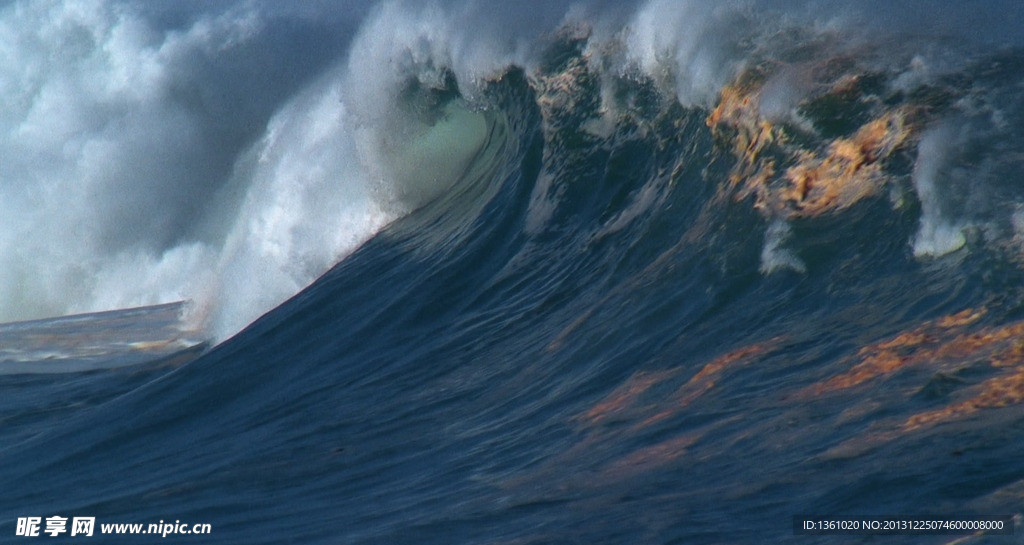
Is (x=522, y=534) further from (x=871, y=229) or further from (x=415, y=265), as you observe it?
(x=415, y=265)

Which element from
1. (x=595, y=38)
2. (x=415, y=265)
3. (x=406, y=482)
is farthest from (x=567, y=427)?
(x=595, y=38)

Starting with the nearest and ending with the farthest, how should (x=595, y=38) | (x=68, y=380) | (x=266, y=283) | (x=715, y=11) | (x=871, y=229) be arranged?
1. (x=871, y=229)
2. (x=715, y=11)
3. (x=595, y=38)
4. (x=68, y=380)
5. (x=266, y=283)

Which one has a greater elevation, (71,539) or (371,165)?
(371,165)

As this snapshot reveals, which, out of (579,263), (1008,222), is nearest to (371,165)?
(579,263)

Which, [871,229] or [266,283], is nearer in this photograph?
[871,229]

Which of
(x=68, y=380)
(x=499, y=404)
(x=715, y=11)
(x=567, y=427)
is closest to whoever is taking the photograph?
(x=567, y=427)

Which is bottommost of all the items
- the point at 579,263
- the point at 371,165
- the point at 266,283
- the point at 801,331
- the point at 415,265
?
the point at 801,331
